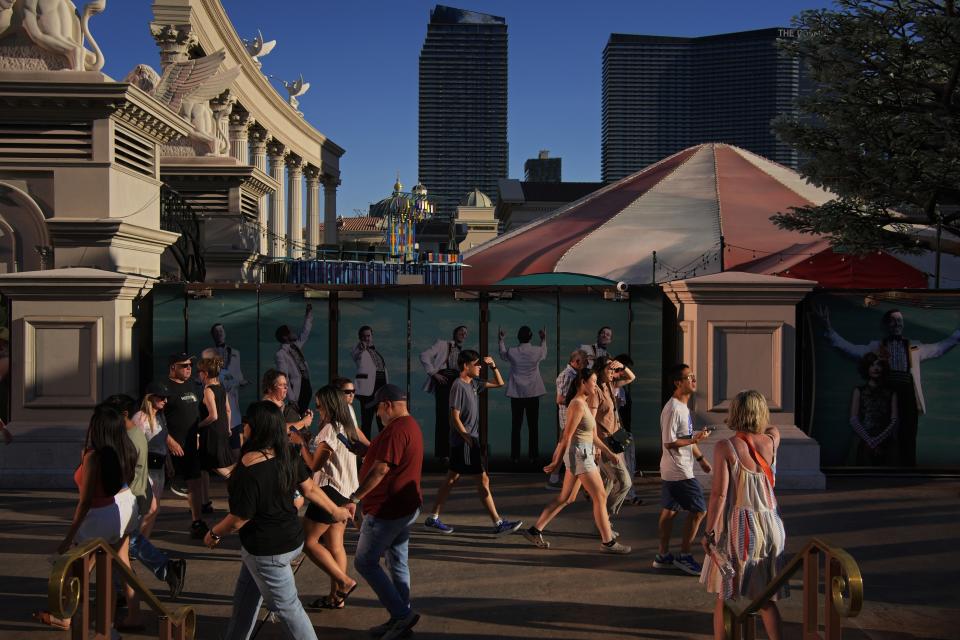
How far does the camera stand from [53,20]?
13.9m

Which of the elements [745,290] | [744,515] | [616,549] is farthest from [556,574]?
[745,290]

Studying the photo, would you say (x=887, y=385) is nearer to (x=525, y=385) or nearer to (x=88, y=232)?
(x=525, y=385)

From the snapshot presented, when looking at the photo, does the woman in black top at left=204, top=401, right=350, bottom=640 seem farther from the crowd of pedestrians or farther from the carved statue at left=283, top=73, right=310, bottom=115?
the carved statue at left=283, top=73, right=310, bottom=115

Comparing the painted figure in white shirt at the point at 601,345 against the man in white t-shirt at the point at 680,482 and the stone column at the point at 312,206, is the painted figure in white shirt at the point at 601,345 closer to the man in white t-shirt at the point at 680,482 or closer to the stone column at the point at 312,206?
the man in white t-shirt at the point at 680,482

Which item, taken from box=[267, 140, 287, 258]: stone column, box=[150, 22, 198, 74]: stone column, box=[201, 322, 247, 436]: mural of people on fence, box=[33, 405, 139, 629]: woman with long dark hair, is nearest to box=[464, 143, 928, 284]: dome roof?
box=[201, 322, 247, 436]: mural of people on fence

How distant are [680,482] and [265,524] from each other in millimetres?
3762

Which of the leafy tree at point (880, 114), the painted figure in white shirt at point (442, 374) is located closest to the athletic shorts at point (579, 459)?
the painted figure in white shirt at point (442, 374)

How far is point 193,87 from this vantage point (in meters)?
25.7

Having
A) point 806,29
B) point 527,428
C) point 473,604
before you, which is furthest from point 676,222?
point 473,604

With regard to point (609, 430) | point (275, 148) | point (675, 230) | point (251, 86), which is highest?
point (251, 86)

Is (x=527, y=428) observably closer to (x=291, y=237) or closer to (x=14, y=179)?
(x=14, y=179)

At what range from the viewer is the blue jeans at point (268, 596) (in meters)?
5.48

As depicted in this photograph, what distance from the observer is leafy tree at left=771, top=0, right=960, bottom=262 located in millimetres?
12680

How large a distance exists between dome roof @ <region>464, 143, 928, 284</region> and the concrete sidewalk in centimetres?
1050
